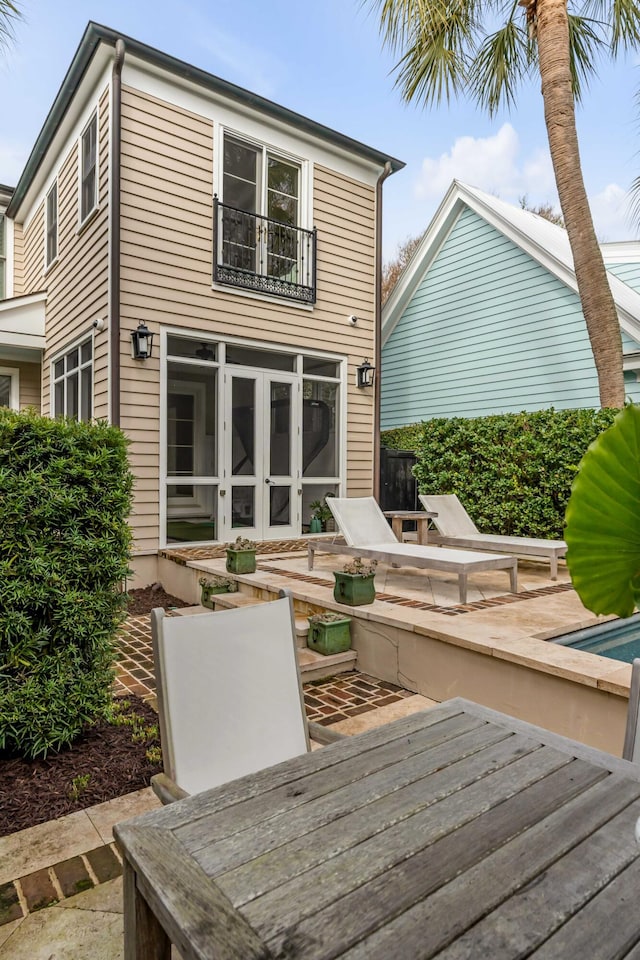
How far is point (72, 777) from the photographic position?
242cm

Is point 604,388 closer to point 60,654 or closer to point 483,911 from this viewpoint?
point 60,654

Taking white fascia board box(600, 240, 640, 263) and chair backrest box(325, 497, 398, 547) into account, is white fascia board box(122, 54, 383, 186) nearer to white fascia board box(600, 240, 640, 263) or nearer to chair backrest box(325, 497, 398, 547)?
white fascia board box(600, 240, 640, 263)

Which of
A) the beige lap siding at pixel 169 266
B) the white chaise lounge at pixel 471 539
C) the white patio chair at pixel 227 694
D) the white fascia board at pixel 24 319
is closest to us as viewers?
the white patio chair at pixel 227 694

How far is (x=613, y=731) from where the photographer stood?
268 centimetres

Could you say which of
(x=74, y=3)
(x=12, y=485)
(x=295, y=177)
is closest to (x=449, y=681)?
(x=12, y=485)

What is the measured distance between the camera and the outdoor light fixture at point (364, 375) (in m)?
8.40

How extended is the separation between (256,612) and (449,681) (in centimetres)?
185

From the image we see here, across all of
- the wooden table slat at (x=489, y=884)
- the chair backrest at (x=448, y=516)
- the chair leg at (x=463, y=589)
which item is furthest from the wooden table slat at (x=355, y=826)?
the chair backrest at (x=448, y=516)

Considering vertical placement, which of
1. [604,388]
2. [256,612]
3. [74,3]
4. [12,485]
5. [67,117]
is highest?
[74,3]

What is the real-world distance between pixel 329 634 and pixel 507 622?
3.86ft

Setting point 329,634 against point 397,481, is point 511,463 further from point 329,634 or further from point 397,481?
point 329,634

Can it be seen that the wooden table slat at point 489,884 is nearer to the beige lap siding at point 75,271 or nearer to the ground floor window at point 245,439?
the ground floor window at point 245,439

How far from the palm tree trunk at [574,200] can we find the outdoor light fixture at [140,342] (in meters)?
4.93

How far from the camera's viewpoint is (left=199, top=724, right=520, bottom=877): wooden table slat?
41.4 inches
